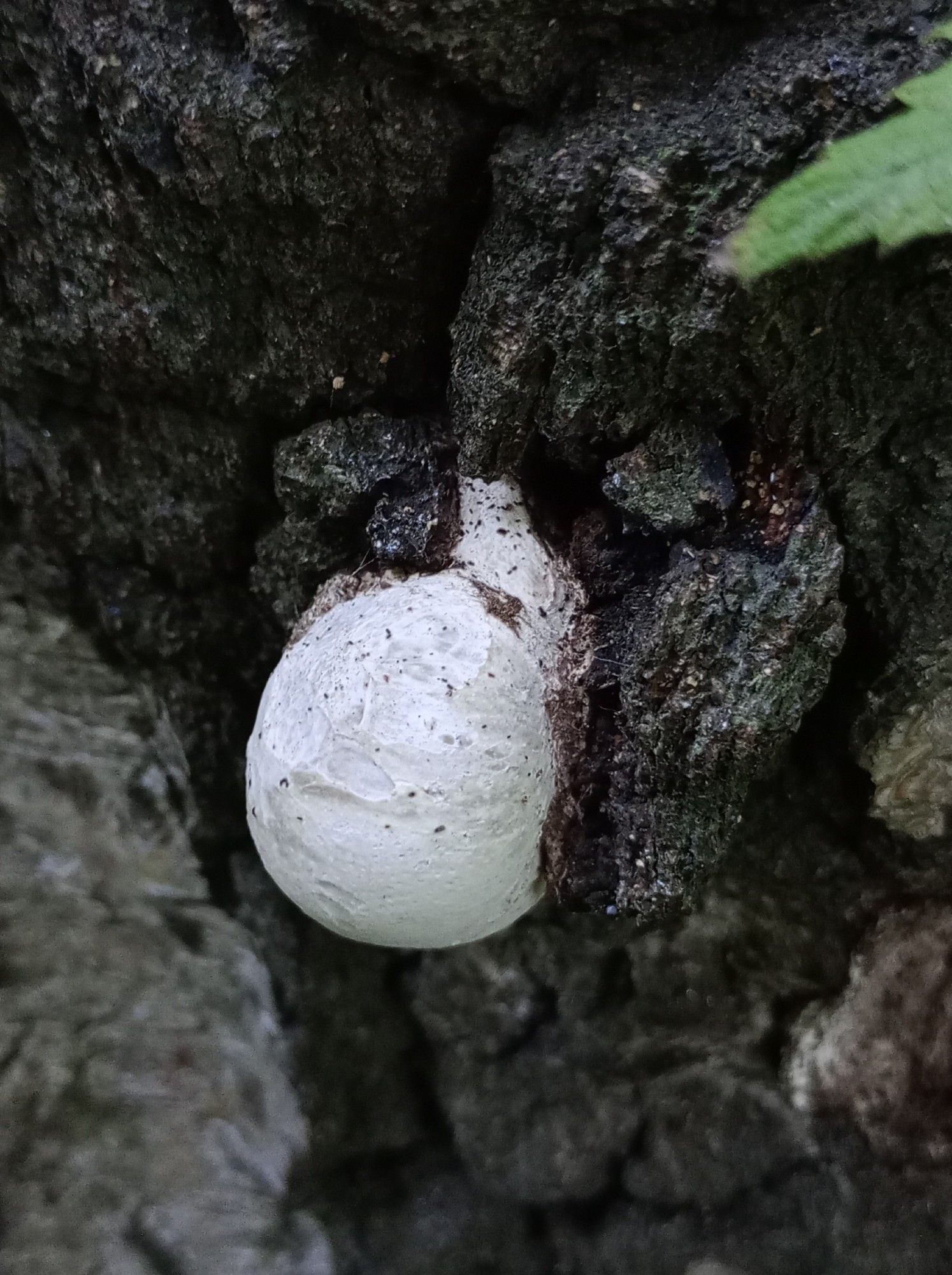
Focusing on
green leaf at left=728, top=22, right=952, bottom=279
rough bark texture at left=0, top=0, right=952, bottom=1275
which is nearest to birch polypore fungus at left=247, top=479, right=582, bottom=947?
rough bark texture at left=0, top=0, right=952, bottom=1275

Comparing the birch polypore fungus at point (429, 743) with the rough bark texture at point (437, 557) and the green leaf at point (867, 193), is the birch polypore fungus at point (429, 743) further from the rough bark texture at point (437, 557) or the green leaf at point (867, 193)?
the green leaf at point (867, 193)

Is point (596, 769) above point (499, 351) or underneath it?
underneath

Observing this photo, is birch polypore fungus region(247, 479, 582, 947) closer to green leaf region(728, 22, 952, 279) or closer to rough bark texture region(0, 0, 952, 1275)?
rough bark texture region(0, 0, 952, 1275)

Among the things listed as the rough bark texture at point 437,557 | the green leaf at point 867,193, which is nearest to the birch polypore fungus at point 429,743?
the rough bark texture at point 437,557

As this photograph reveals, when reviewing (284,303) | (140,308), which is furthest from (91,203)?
(284,303)

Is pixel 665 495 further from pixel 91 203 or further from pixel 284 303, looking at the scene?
pixel 91 203
